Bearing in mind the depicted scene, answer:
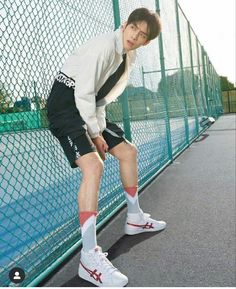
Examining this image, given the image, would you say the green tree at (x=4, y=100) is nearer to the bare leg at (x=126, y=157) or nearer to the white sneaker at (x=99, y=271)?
the bare leg at (x=126, y=157)

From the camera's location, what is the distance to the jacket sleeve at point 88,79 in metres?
1.98

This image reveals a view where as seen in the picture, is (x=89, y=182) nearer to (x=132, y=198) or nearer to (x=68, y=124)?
(x=68, y=124)

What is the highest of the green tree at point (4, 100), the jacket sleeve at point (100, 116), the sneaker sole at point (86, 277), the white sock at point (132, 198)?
the green tree at point (4, 100)

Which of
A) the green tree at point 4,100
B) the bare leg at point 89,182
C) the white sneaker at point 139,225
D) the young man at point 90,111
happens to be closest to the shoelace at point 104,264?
the young man at point 90,111

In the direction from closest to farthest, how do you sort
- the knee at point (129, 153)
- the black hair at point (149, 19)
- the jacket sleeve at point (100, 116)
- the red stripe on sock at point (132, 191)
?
the black hair at point (149, 19)
the jacket sleeve at point (100, 116)
the knee at point (129, 153)
the red stripe on sock at point (132, 191)

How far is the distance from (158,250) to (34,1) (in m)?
1.70

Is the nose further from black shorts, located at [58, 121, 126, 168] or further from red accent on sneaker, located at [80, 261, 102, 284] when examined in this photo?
red accent on sneaker, located at [80, 261, 102, 284]

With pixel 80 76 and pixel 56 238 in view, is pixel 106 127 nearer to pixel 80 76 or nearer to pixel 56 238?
pixel 80 76

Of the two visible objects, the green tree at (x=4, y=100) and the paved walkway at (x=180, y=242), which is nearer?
the paved walkway at (x=180, y=242)

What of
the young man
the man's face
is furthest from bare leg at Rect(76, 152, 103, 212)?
the man's face

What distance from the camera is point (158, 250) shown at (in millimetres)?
2387

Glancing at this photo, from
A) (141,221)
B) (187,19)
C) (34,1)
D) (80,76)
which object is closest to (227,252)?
(141,221)

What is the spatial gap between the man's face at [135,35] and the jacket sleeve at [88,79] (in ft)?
0.64

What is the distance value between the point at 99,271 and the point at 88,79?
100cm
